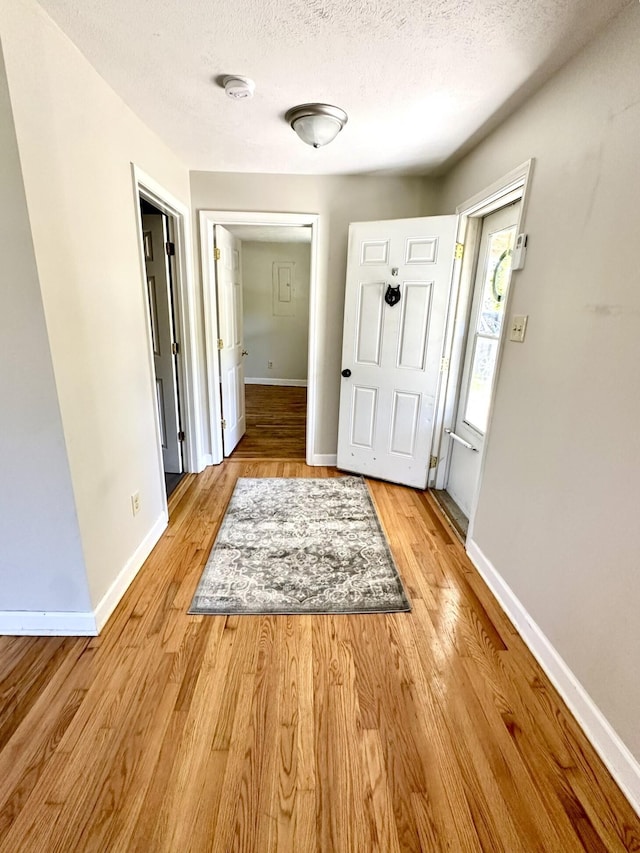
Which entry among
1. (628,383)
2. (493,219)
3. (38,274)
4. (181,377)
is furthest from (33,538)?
(493,219)

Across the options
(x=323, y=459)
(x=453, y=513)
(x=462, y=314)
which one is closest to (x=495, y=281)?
(x=462, y=314)

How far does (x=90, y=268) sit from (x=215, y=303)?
1.58 meters

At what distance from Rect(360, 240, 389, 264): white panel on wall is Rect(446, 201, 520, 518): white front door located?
64 cm

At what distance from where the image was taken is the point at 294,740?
127 centimetres

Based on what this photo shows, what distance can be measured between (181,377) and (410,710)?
265 centimetres

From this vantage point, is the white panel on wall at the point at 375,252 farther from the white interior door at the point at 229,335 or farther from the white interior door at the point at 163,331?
the white interior door at the point at 163,331

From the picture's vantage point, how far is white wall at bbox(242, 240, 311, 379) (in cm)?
630

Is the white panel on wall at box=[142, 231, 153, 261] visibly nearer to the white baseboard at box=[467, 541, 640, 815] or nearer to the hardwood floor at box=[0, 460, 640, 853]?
the hardwood floor at box=[0, 460, 640, 853]

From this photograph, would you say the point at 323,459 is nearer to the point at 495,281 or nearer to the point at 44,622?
the point at 495,281

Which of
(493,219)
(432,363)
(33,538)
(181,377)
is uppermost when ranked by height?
(493,219)

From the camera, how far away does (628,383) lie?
3.97 feet

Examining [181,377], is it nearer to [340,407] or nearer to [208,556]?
[340,407]

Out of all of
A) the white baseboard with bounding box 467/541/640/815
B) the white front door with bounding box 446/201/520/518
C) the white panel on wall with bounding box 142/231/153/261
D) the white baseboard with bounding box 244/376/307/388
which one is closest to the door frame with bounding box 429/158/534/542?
the white front door with bounding box 446/201/520/518

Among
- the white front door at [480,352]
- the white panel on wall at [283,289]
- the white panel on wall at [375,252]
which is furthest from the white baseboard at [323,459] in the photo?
the white panel on wall at [283,289]
